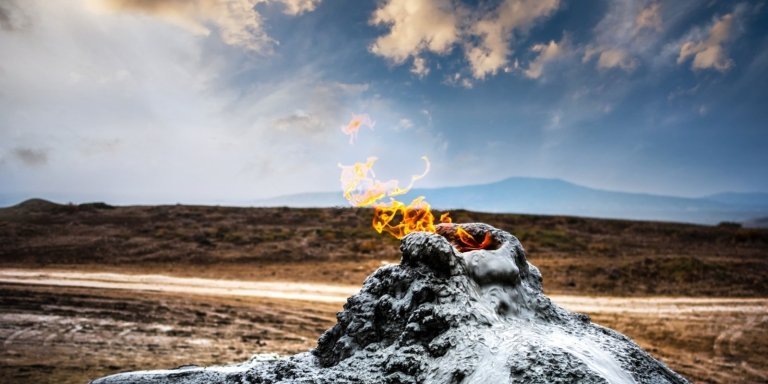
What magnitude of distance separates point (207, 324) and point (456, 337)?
990 cm

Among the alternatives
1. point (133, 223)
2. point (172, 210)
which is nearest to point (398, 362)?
point (133, 223)

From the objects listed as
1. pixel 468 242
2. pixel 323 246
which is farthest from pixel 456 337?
pixel 323 246

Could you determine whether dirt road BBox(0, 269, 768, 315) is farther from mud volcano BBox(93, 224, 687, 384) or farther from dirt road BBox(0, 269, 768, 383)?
mud volcano BBox(93, 224, 687, 384)

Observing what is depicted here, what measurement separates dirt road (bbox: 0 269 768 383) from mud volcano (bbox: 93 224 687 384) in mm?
5326

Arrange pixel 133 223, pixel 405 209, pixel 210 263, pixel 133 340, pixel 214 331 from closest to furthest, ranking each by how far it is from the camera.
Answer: pixel 405 209 < pixel 133 340 < pixel 214 331 < pixel 210 263 < pixel 133 223

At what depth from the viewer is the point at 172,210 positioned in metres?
40.2

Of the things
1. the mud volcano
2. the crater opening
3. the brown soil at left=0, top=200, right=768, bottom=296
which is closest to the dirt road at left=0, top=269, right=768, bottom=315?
the brown soil at left=0, top=200, right=768, bottom=296

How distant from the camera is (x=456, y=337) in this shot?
2.68m

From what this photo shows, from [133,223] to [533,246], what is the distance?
99.6 ft

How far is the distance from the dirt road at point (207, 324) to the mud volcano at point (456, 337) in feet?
17.5

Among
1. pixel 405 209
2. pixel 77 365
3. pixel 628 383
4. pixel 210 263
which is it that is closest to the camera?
pixel 628 383

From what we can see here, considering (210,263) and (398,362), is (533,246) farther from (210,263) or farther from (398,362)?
(398,362)

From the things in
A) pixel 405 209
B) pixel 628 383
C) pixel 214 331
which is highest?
pixel 405 209

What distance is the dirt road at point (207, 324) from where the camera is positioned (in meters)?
7.96
